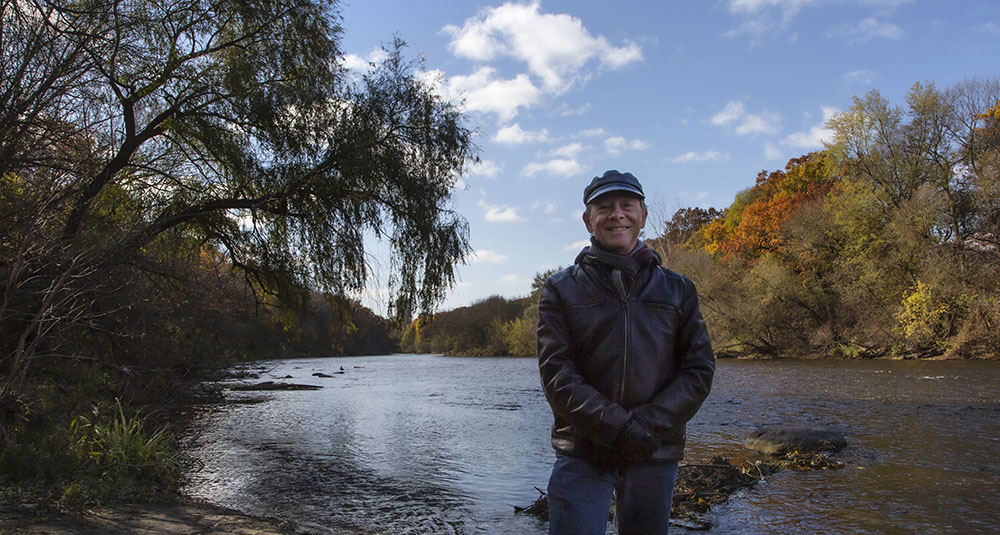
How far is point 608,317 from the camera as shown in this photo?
2.48 metres

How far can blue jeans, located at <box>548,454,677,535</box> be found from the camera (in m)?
2.35

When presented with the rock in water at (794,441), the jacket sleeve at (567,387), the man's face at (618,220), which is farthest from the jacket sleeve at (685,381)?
the rock in water at (794,441)

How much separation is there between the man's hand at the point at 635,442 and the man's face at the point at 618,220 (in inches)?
27.7

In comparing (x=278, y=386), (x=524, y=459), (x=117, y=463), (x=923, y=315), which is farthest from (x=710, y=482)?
(x=923, y=315)

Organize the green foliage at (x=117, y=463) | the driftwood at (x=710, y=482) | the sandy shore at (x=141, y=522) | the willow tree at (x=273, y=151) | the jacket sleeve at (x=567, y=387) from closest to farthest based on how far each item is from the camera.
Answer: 1. the jacket sleeve at (x=567, y=387)
2. the sandy shore at (x=141, y=522)
3. the green foliage at (x=117, y=463)
4. the driftwood at (x=710, y=482)
5. the willow tree at (x=273, y=151)

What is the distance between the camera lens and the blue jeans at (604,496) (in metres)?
2.35

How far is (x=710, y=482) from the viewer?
7562 millimetres

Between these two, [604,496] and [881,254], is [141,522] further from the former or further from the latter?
[881,254]

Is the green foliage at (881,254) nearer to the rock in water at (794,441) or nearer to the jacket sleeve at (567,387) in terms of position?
the rock in water at (794,441)

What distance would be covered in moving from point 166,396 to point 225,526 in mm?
3786

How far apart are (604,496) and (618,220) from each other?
1082 millimetres

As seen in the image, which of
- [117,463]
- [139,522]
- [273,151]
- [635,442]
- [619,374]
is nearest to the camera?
[635,442]

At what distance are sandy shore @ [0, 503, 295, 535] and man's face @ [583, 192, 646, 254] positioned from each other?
4.36 meters

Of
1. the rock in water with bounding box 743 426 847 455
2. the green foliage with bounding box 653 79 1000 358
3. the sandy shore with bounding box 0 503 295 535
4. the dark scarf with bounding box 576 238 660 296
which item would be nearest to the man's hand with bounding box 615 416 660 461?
the dark scarf with bounding box 576 238 660 296
